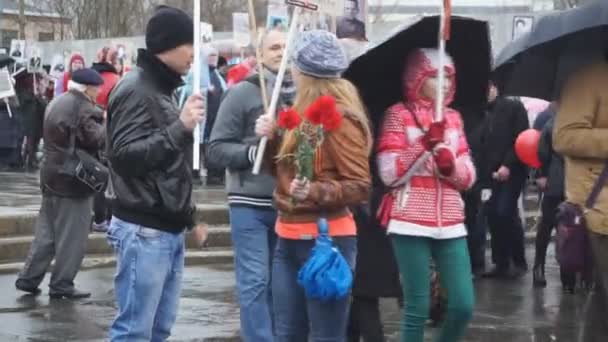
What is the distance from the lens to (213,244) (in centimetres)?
1309

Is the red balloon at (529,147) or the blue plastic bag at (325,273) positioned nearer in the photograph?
the blue plastic bag at (325,273)

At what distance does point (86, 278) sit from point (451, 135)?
569cm

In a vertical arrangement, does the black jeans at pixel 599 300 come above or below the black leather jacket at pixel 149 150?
below

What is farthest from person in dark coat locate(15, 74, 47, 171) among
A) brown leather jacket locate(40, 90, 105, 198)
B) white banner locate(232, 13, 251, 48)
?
brown leather jacket locate(40, 90, 105, 198)

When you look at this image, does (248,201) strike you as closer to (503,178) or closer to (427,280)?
(427,280)

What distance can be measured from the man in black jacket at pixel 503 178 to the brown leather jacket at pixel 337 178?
5586 mm

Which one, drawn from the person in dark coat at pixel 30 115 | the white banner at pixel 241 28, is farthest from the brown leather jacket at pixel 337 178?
the person in dark coat at pixel 30 115

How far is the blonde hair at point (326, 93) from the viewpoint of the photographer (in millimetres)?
5664

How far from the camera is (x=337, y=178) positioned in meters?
5.66

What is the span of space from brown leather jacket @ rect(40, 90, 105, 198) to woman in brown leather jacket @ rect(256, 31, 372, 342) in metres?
4.37

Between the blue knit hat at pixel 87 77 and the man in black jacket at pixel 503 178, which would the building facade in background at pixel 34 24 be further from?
the blue knit hat at pixel 87 77

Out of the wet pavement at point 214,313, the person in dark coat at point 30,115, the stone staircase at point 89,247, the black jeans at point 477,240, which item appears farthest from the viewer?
the person in dark coat at point 30,115

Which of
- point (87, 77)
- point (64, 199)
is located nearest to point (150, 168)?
point (64, 199)

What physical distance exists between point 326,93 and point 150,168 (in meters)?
0.87
